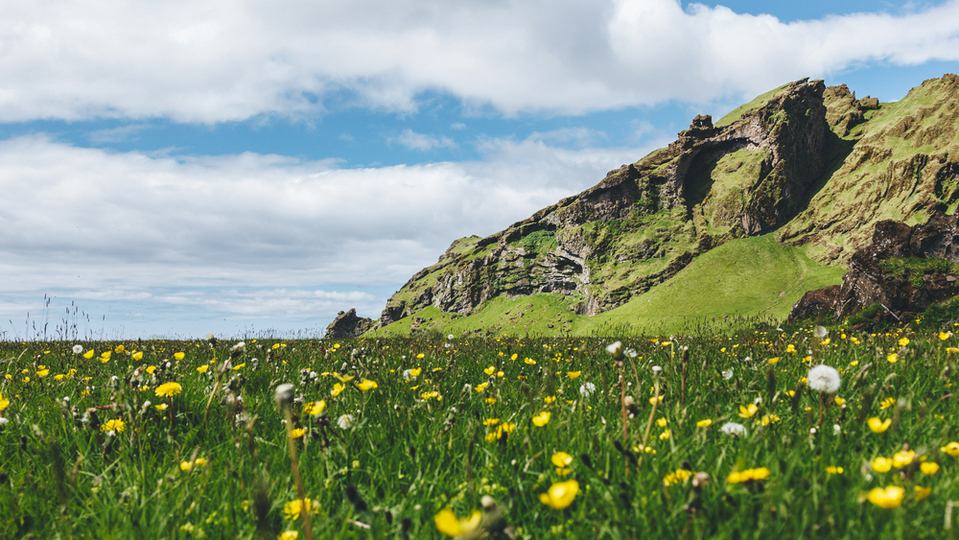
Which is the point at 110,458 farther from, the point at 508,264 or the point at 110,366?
the point at 508,264

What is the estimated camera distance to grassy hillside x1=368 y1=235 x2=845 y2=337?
50719 millimetres

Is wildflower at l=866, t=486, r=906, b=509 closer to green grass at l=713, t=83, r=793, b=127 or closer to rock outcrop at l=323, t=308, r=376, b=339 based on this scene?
green grass at l=713, t=83, r=793, b=127

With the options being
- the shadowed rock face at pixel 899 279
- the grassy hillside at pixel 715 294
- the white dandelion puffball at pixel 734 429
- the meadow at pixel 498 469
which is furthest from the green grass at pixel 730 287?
the white dandelion puffball at pixel 734 429

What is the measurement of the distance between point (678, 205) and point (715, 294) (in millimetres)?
27824

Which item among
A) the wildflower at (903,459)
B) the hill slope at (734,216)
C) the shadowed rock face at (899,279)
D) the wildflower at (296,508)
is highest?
the hill slope at (734,216)

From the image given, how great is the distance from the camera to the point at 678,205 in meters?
79.1

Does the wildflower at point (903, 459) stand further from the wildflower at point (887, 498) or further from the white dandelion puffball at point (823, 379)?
the white dandelion puffball at point (823, 379)

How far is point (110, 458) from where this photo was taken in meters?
2.98

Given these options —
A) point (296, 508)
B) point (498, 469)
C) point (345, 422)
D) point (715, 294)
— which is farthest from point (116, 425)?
point (715, 294)

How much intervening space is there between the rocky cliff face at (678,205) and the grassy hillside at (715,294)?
4.66 metres

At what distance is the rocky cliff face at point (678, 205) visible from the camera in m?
72.8

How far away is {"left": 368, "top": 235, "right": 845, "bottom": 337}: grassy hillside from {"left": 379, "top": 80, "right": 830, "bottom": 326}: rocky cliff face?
466 centimetres

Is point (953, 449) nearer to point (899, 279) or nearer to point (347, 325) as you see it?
point (899, 279)

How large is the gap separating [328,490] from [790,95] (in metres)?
104
